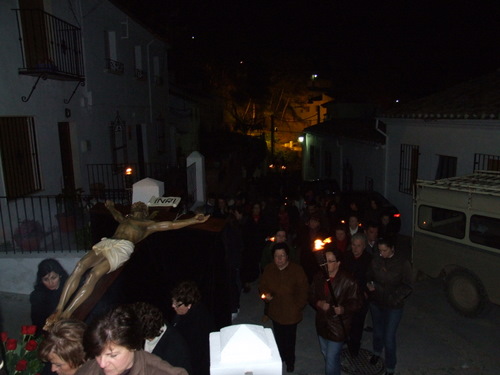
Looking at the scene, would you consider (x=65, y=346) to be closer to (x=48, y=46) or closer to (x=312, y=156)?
(x=48, y=46)

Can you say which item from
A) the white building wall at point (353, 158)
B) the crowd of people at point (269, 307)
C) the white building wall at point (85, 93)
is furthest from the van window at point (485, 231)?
the white building wall at point (85, 93)

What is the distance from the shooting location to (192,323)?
12.7 ft

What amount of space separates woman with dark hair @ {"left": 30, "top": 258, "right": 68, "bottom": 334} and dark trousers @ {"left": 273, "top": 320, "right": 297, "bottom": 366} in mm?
2683

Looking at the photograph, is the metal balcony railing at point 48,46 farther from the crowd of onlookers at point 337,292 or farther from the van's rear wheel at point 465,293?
the van's rear wheel at point 465,293

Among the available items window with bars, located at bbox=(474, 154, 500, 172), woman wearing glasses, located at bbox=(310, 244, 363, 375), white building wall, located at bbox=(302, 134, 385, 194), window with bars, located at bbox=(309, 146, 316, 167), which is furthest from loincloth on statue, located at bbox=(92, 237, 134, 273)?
window with bars, located at bbox=(309, 146, 316, 167)

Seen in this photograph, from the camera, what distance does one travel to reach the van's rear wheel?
7.17 metres

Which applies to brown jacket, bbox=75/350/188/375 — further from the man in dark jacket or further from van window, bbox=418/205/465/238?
van window, bbox=418/205/465/238

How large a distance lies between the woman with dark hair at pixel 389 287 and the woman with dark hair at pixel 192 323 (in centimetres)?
253

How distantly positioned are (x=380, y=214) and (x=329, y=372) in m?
5.50

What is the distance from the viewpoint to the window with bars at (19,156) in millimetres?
8336

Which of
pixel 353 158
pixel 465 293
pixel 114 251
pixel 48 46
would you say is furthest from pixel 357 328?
pixel 353 158

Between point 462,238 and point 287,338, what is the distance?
375 centimetres

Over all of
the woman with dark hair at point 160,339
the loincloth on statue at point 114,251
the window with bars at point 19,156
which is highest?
the window with bars at point 19,156

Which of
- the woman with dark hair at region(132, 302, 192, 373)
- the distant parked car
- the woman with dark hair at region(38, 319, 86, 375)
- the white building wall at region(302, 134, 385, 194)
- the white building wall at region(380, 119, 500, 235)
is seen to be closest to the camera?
the woman with dark hair at region(38, 319, 86, 375)
